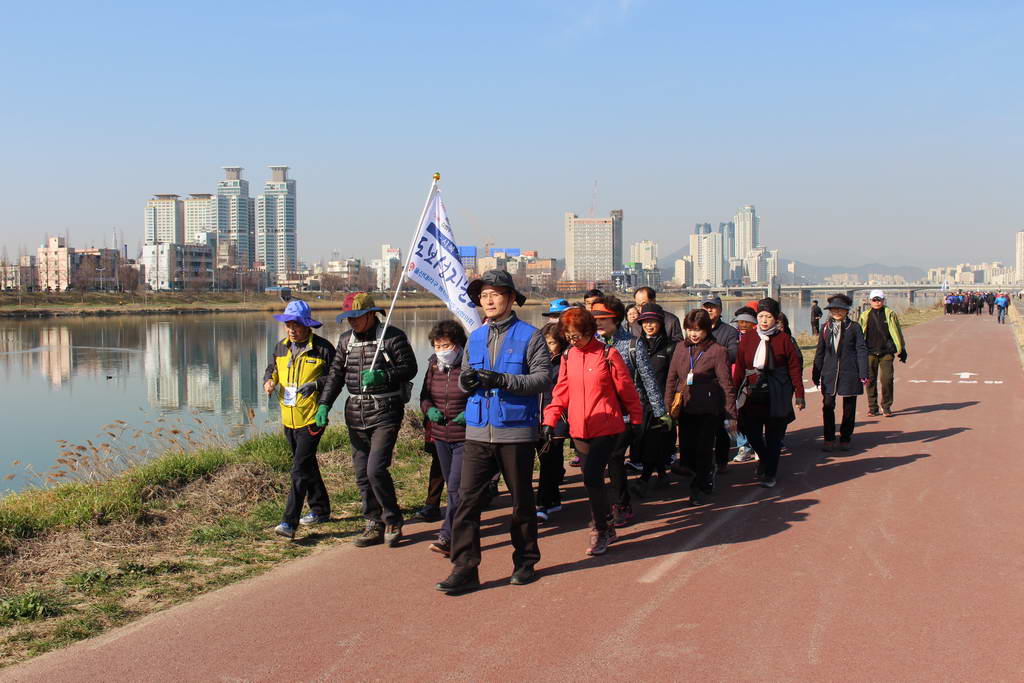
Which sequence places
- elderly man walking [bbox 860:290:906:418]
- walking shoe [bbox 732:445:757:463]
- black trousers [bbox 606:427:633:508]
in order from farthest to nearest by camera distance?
1. elderly man walking [bbox 860:290:906:418]
2. walking shoe [bbox 732:445:757:463]
3. black trousers [bbox 606:427:633:508]

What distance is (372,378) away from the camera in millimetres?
6223

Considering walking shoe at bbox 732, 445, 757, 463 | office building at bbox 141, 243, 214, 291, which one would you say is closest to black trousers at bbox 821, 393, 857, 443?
walking shoe at bbox 732, 445, 757, 463

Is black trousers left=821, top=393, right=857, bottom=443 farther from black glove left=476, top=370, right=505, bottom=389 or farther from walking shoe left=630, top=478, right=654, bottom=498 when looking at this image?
black glove left=476, top=370, right=505, bottom=389

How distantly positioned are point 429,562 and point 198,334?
5189 centimetres

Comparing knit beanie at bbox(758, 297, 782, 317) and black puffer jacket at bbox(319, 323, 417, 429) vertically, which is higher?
knit beanie at bbox(758, 297, 782, 317)

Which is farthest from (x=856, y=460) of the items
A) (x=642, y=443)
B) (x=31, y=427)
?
(x=31, y=427)

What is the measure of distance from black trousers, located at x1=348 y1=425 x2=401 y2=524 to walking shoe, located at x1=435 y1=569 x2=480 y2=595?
1168mm

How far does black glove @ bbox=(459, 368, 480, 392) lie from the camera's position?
199 inches

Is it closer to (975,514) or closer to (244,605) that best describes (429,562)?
(244,605)

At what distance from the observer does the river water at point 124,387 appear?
16.6 meters

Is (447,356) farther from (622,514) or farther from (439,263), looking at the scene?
(622,514)

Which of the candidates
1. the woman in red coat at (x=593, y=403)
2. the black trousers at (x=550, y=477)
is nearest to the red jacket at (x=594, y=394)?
the woman in red coat at (x=593, y=403)

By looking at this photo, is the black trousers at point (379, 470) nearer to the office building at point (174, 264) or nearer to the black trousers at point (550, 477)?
the black trousers at point (550, 477)

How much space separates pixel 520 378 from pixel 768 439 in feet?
13.1
